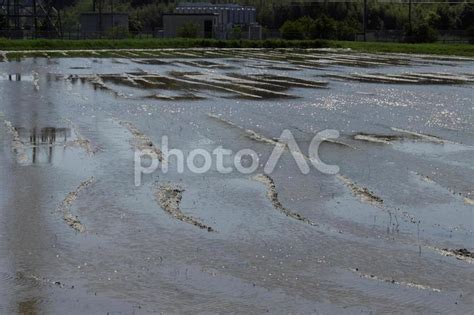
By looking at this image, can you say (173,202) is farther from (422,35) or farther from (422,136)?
(422,35)

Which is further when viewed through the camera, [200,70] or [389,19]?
[389,19]

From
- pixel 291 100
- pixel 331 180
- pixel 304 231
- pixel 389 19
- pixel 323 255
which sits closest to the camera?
pixel 323 255

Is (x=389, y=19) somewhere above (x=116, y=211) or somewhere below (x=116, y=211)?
above

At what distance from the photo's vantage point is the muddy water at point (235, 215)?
255 inches

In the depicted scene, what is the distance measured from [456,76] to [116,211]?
22440 mm

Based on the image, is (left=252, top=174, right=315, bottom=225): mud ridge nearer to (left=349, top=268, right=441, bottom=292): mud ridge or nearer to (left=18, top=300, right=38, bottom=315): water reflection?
(left=349, top=268, right=441, bottom=292): mud ridge

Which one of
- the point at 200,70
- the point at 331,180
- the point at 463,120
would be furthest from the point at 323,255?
the point at 200,70

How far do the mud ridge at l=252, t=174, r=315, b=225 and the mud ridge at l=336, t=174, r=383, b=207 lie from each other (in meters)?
0.94

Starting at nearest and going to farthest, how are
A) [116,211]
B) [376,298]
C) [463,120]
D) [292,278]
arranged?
1. [376,298]
2. [292,278]
3. [116,211]
4. [463,120]

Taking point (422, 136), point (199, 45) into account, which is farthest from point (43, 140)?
point (199, 45)

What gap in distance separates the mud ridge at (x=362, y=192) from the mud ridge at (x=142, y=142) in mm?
2810

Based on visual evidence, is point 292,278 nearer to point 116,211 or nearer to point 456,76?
point 116,211

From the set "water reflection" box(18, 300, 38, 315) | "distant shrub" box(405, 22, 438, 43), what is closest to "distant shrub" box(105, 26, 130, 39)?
"distant shrub" box(405, 22, 438, 43)

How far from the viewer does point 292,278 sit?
6848 mm
